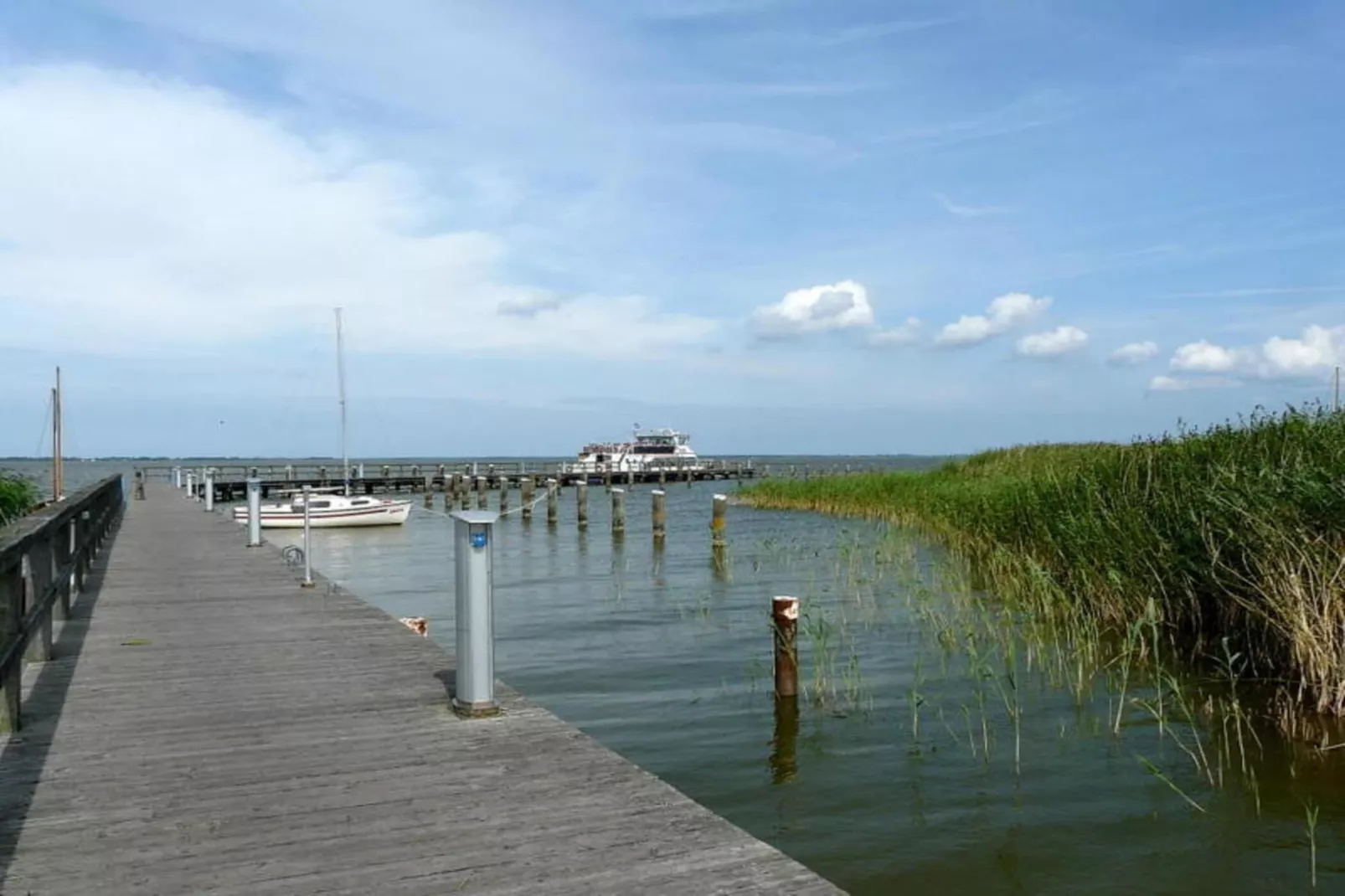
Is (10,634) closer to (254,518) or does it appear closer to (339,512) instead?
(254,518)

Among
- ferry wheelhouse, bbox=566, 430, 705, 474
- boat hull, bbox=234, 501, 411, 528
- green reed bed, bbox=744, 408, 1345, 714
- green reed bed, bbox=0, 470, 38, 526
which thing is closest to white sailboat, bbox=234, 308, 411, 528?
boat hull, bbox=234, 501, 411, 528

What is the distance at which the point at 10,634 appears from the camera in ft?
17.9

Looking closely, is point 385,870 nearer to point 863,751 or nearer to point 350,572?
point 863,751

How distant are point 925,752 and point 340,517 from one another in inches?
1160

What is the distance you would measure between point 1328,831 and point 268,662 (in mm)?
6807

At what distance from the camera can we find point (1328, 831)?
6613mm

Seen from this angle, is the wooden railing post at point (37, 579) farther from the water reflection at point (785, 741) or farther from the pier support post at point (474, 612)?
the water reflection at point (785, 741)

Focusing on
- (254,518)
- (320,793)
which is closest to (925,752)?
(320,793)

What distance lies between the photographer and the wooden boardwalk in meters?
3.98

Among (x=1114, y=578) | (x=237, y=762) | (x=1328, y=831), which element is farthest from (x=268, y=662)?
(x=1114, y=578)

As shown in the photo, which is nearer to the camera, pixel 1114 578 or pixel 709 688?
pixel 709 688

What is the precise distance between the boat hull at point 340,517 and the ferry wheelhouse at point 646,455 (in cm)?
3817

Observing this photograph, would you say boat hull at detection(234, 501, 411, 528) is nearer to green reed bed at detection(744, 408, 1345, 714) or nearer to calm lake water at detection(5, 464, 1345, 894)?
calm lake water at detection(5, 464, 1345, 894)

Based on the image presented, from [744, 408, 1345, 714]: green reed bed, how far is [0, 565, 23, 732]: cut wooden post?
7.42 metres
